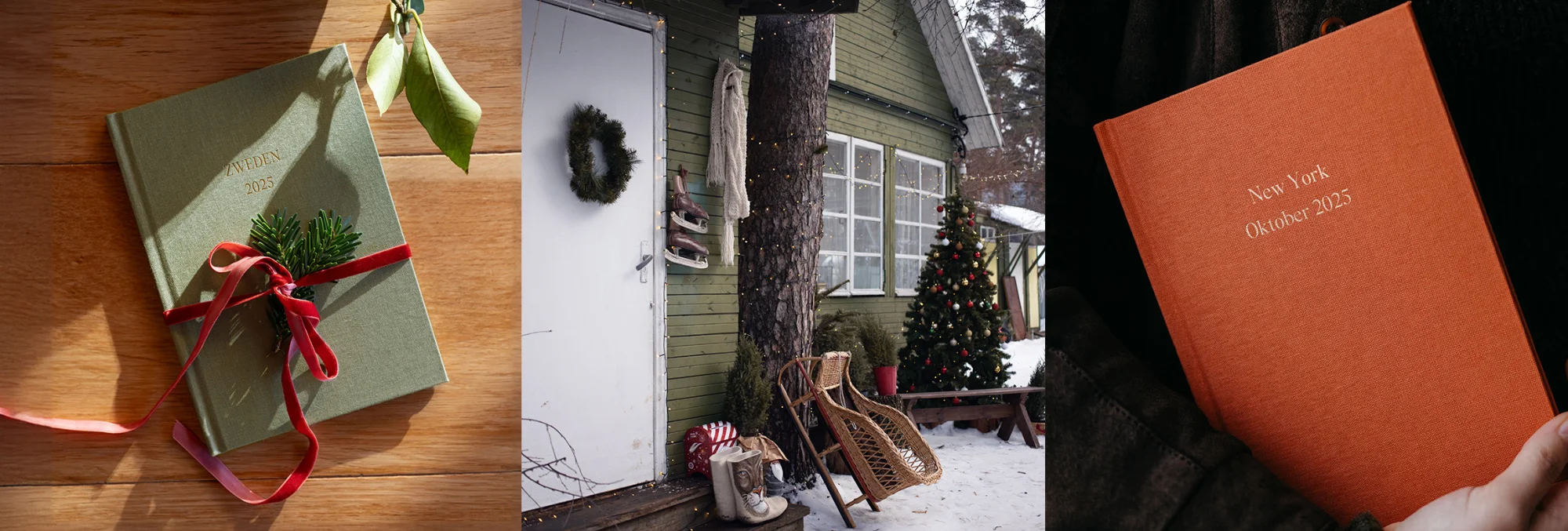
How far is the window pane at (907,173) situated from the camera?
5.76m

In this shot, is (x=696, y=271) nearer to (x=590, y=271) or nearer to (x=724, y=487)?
(x=590, y=271)

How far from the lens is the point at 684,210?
3.67m

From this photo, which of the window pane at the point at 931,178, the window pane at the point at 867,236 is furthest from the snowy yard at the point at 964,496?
the window pane at the point at 931,178

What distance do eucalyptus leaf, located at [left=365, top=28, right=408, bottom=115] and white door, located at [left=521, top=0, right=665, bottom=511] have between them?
251 centimetres

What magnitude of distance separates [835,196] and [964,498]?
1.96 meters

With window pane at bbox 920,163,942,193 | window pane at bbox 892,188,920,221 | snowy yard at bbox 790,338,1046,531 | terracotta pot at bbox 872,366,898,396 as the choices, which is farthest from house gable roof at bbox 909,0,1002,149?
terracotta pot at bbox 872,366,898,396

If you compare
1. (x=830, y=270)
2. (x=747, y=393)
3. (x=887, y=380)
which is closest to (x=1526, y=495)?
(x=747, y=393)

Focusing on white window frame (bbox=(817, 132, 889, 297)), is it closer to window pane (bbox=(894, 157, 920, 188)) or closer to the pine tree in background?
window pane (bbox=(894, 157, 920, 188))

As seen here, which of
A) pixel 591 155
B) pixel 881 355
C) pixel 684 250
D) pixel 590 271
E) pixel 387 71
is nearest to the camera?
pixel 387 71

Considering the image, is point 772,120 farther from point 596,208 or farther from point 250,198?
point 250,198

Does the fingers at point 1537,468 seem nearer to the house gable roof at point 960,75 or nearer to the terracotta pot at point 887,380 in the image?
the terracotta pot at point 887,380

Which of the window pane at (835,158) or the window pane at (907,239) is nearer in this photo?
the window pane at (835,158)

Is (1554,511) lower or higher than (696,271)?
lower

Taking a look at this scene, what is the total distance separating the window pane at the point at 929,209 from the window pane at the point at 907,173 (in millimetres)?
182
